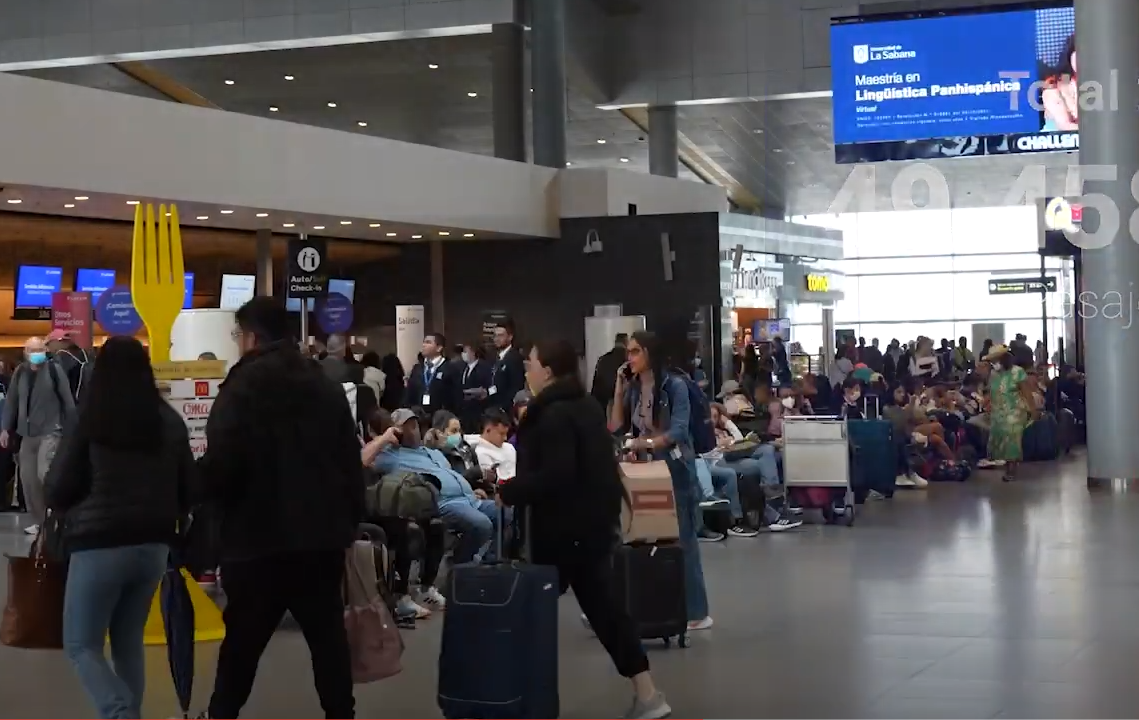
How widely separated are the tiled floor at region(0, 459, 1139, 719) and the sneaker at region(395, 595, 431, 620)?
A: 12cm

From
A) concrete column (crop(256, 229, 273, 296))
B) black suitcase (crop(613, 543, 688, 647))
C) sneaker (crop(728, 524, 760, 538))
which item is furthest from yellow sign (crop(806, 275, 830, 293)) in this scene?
black suitcase (crop(613, 543, 688, 647))

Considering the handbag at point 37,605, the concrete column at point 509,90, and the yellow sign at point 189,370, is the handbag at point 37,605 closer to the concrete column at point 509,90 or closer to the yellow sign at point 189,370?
the yellow sign at point 189,370

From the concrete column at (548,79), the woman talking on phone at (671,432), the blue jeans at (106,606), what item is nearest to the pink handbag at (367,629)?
the blue jeans at (106,606)

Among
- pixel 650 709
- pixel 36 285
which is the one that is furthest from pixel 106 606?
pixel 36 285

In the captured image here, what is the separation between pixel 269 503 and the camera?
4.36 m

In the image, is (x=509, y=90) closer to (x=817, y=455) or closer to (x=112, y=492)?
(x=817, y=455)

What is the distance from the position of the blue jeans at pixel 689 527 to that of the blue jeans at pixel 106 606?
2.92m

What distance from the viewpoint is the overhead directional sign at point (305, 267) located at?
629 inches

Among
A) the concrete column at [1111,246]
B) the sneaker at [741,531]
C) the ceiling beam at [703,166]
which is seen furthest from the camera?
the ceiling beam at [703,166]

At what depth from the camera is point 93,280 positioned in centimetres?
1827

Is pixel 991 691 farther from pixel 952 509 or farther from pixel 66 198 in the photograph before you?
pixel 66 198

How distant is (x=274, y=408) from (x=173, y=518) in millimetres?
544

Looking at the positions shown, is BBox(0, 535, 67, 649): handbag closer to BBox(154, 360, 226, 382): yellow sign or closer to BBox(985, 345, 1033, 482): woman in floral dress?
BBox(154, 360, 226, 382): yellow sign

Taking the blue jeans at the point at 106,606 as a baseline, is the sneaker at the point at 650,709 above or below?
below
